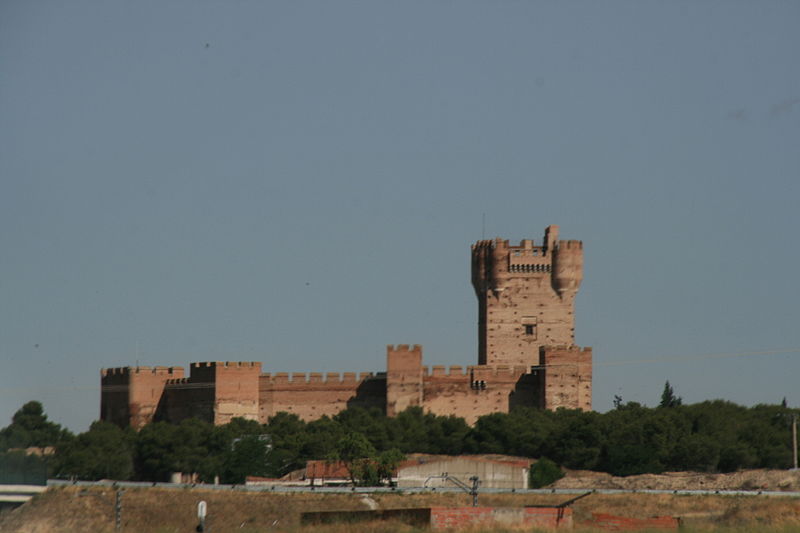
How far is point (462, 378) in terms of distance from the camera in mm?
76562

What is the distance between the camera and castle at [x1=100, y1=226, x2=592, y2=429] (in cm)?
7556

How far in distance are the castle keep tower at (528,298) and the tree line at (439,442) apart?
4.35 meters

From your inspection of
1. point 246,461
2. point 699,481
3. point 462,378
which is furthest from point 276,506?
point 462,378

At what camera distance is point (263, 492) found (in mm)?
55656

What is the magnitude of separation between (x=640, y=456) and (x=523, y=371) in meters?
9.36

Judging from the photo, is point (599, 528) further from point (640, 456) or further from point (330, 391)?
point (330, 391)

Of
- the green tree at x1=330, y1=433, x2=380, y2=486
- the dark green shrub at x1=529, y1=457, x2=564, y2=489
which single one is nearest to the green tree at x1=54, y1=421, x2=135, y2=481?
the green tree at x1=330, y1=433, x2=380, y2=486

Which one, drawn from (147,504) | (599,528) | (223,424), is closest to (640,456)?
(223,424)

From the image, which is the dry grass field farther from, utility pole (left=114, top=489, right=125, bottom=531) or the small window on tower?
the small window on tower

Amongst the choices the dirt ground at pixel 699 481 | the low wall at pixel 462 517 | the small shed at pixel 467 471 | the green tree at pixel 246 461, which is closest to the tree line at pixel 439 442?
the green tree at pixel 246 461

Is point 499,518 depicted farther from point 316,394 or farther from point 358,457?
point 316,394

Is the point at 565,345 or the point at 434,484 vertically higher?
the point at 565,345

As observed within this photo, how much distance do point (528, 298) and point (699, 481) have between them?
58.7ft

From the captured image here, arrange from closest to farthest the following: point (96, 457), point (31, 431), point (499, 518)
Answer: point (499, 518) → point (96, 457) → point (31, 431)
